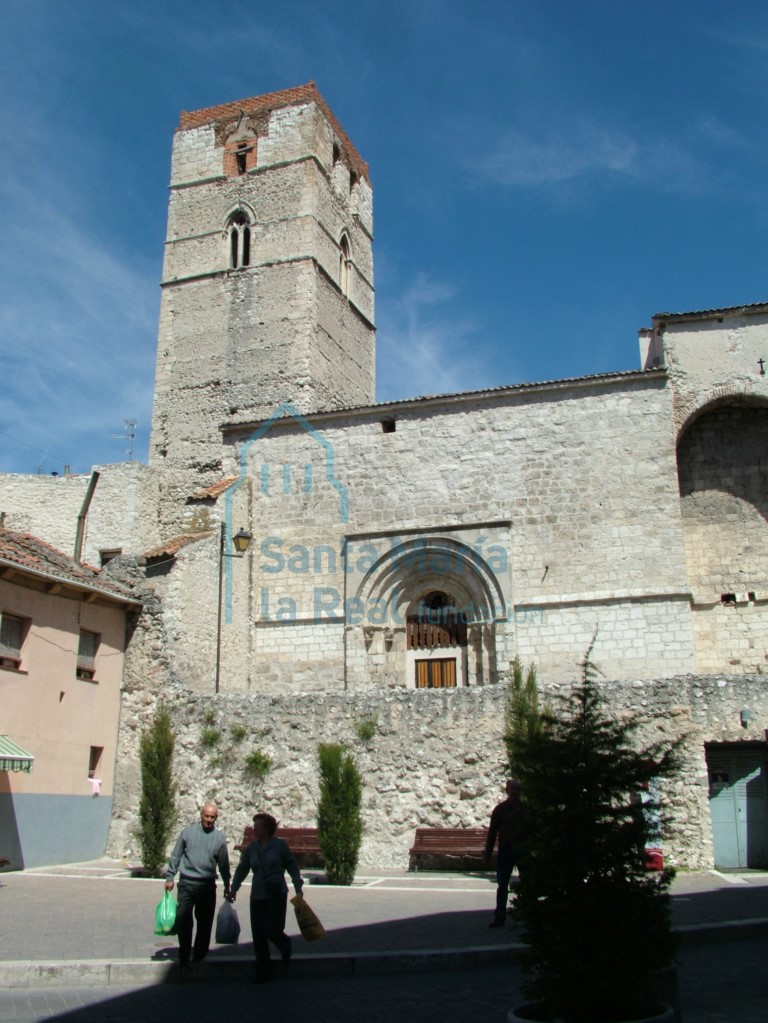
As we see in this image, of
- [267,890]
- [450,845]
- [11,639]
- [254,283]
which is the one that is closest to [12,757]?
[11,639]

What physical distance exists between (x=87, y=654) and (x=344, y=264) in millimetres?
17003

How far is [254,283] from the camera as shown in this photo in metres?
25.7

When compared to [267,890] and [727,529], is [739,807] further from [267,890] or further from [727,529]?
[267,890]

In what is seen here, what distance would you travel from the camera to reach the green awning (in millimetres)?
12266

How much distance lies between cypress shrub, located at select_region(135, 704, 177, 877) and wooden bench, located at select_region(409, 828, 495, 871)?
3538mm

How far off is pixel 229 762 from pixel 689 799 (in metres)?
6.85

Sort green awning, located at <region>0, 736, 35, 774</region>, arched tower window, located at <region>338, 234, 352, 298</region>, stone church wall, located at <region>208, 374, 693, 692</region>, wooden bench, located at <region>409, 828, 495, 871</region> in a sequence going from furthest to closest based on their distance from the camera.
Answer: arched tower window, located at <region>338, 234, 352, 298</region> → stone church wall, located at <region>208, 374, 693, 692</region> → wooden bench, located at <region>409, 828, 495, 871</region> → green awning, located at <region>0, 736, 35, 774</region>

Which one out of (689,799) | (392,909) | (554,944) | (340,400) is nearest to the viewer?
(554,944)

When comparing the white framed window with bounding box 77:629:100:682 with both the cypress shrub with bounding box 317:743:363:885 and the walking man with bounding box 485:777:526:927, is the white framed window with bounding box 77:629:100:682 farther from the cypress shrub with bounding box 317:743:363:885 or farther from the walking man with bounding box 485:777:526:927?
the walking man with bounding box 485:777:526:927

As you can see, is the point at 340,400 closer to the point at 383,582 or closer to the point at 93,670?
the point at 383,582

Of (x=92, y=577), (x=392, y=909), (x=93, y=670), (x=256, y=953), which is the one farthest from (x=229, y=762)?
(x=256, y=953)

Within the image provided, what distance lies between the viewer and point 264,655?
65.3 feet

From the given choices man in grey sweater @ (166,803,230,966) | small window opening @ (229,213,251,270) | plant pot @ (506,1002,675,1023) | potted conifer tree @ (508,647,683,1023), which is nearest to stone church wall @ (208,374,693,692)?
small window opening @ (229,213,251,270)

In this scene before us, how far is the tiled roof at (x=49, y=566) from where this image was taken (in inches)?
543
